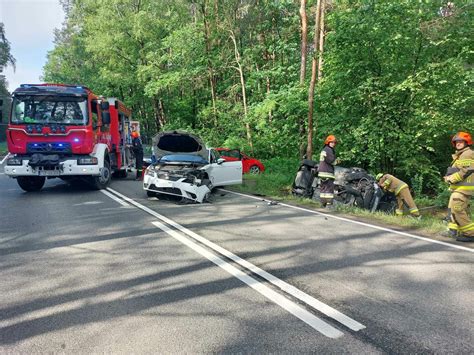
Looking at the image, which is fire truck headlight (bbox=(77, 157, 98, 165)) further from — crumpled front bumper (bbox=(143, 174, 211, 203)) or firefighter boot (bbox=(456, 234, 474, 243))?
firefighter boot (bbox=(456, 234, 474, 243))

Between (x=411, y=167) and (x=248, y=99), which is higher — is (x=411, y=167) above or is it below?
below

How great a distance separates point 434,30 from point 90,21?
28349 mm

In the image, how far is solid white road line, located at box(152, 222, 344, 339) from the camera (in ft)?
10.2

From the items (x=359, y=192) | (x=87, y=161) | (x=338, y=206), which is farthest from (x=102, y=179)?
(x=359, y=192)

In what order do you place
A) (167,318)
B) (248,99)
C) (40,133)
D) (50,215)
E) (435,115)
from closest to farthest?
(167,318)
(50,215)
(40,133)
(435,115)
(248,99)

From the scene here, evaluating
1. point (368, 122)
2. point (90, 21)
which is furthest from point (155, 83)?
point (368, 122)

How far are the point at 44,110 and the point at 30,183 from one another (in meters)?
2.45

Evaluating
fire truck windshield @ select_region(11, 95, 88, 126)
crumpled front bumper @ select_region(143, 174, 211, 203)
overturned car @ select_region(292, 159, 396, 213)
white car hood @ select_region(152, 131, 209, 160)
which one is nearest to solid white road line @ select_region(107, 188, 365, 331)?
crumpled front bumper @ select_region(143, 174, 211, 203)

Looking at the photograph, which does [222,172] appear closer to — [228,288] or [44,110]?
[44,110]

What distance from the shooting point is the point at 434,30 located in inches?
442

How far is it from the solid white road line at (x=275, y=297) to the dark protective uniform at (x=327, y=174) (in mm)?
4629

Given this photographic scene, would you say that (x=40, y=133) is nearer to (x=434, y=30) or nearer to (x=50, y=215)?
(x=50, y=215)

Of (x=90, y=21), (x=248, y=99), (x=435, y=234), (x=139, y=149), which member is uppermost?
(x=90, y=21)

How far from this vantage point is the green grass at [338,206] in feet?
24.3
